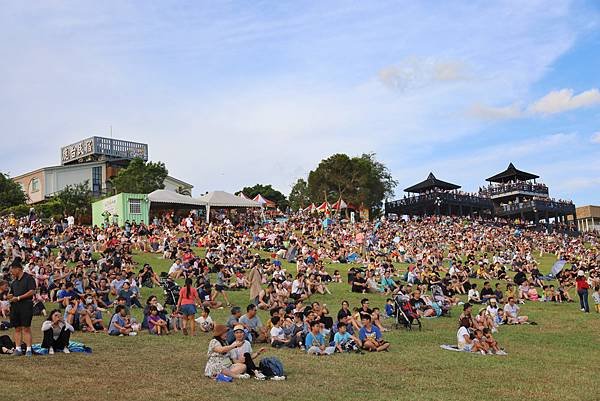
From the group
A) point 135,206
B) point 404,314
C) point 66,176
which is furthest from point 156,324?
point 66,176

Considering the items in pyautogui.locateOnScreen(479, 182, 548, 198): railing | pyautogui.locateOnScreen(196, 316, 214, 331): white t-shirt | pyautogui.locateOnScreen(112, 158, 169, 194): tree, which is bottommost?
pyautogui.locateOnScreen(196, 316, 214, 331): white t-shirt

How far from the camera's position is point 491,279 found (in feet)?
98.4

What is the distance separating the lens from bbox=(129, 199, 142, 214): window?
4175cm

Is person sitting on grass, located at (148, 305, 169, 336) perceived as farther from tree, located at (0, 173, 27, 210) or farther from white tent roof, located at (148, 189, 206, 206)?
tree, located at (0, 173, 27, 210)

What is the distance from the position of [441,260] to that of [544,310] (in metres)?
12.3

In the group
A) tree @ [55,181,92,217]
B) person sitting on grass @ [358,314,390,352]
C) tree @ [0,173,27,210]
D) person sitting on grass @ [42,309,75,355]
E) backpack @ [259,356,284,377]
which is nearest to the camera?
backpack @ [259,356,284,377]

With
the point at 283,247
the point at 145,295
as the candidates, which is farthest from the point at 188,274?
the point at 283,247

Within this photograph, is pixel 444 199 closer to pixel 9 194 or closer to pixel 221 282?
pixel 9 194

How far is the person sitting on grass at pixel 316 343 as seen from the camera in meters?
13.4

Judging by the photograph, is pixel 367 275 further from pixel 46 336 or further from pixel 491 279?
pixel 46 336

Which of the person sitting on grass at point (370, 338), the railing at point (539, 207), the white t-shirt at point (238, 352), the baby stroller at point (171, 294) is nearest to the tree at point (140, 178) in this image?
the railing at point (539, 207)

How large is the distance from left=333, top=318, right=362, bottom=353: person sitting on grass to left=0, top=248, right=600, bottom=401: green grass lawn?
45 centimetres

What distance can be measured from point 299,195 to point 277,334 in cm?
6854

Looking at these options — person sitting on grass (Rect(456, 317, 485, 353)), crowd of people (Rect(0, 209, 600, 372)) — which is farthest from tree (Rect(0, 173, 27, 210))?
person sitting on grass (Rect(456, 317, 485, 353))
